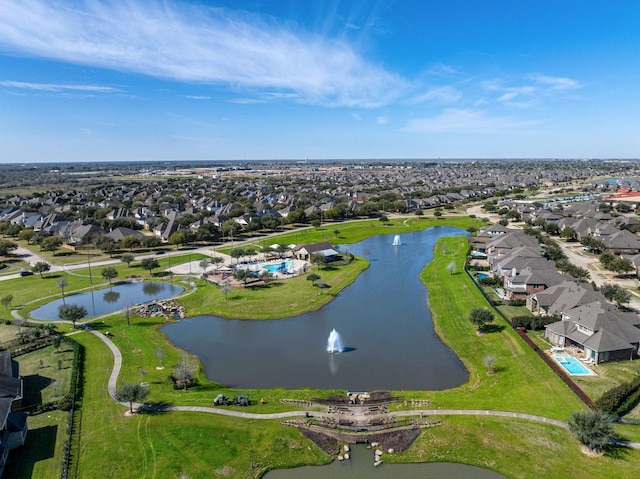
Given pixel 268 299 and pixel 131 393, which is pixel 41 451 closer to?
pixel 131 393

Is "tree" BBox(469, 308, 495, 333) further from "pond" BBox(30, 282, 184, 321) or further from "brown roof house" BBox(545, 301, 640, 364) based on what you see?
"pond" BBox(30, 282, 184, 321)

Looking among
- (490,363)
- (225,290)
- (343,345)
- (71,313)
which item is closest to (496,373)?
(490,363)

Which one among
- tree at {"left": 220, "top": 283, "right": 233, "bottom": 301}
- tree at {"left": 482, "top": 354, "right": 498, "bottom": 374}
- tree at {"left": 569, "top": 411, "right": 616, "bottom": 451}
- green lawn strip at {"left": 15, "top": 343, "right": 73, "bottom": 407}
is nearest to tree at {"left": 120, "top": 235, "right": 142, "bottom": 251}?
tree at {"left": 220, "top": 283, "right": 233, "bottom": 301}

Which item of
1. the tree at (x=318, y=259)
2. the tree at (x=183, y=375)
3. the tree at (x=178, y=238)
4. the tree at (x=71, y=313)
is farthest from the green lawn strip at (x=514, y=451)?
the tree at (x=178, y=238)

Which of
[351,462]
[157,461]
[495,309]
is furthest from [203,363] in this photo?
[495,309]

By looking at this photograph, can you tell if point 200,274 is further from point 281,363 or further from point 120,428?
point 120,428

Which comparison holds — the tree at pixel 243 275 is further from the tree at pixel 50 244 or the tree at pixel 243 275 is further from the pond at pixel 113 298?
the tree at pixel 50 244

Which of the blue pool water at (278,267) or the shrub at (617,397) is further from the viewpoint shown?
the blue pool water at (278,267)

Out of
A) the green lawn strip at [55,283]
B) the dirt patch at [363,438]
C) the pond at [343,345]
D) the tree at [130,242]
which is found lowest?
the pond at [343,345]
